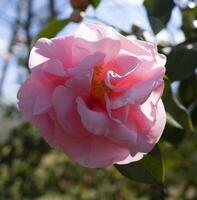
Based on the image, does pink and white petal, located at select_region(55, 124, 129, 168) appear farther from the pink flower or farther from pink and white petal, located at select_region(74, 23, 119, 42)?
pink and white petal, located at select_region(74, 23, 119, 42)

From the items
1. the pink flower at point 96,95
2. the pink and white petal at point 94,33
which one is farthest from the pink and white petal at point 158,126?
the pink and white petal at point 94,33

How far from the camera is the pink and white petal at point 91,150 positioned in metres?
0.55

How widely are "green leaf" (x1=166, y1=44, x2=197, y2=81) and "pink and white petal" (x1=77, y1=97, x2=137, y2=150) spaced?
1.28ft

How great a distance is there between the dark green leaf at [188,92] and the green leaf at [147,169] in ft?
1.59

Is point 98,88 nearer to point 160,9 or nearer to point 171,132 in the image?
point 171,132

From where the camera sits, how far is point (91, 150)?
0.56 meters

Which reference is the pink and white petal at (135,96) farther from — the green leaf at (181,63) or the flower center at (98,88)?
the green leaf at (181,63)

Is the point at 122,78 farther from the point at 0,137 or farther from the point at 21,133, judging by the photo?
the point at 0,137

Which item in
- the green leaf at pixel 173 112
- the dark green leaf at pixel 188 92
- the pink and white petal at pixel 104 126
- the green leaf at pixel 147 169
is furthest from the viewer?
the dark green leaf at pixel 188 92

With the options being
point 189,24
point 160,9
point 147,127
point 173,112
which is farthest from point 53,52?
point 189,24

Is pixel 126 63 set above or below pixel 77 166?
above

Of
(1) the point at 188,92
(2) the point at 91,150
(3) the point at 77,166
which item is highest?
(2) the point at 91,150

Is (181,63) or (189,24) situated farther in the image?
(189,24)

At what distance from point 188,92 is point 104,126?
0.64 meters
